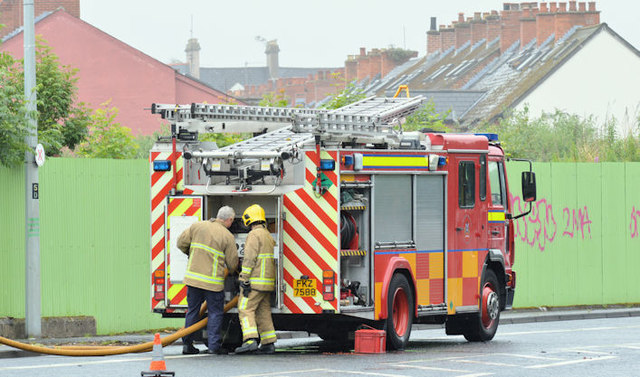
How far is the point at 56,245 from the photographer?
16219 millimetres

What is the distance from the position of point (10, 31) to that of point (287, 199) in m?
43.4

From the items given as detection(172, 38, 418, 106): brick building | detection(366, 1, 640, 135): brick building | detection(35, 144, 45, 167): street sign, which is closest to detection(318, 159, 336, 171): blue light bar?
detection(35, 144, 45, 167): street sign

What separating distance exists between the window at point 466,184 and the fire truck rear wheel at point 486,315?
3.71 feet

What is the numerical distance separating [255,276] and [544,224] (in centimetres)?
1021

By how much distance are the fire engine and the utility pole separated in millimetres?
2293

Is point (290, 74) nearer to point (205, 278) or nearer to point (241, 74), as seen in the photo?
point (241, 74)

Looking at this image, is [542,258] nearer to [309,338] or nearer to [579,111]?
[309,338]

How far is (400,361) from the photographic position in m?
12.6

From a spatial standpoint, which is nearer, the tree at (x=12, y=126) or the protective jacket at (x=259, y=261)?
the protective jacket at (x=259, y=261)

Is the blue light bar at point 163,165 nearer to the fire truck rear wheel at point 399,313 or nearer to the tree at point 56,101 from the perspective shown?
the fire truck rear wheel at point 399,313

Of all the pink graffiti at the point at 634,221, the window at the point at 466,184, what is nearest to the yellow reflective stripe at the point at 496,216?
the window at the point at 466,184

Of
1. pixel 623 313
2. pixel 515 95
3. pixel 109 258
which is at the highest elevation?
pixel 515 95

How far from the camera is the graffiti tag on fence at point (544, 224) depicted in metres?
21.6

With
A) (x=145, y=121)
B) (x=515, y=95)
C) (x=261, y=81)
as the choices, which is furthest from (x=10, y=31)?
(x=261, y=81)
